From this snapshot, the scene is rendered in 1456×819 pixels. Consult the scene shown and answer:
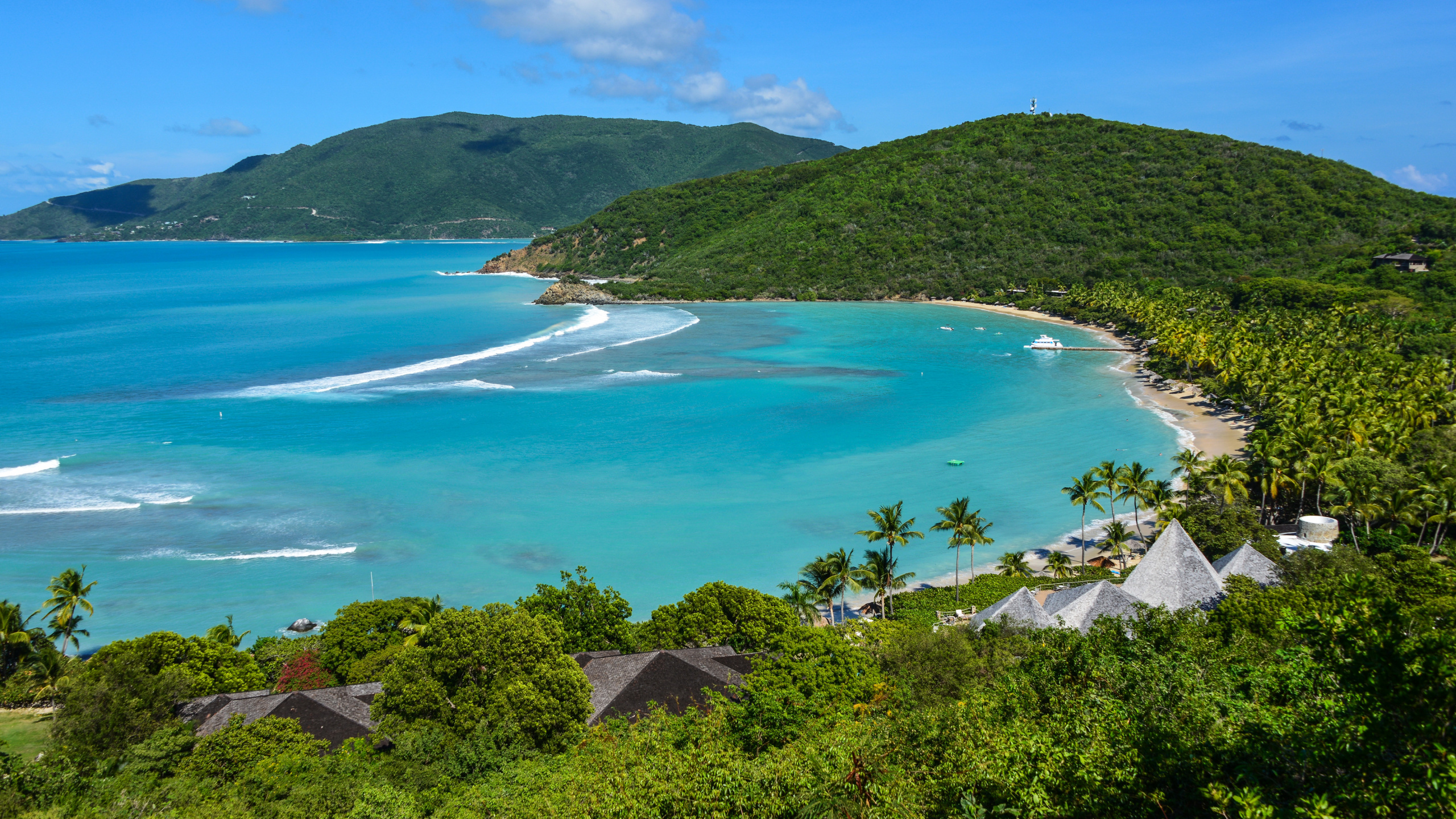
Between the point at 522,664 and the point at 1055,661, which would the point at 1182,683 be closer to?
the point at 1055,661

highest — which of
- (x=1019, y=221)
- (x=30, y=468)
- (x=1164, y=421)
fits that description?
(x=1019, y=221)

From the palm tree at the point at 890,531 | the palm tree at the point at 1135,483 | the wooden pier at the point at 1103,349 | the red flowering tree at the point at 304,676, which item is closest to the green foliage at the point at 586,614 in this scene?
the red flowering tree at the point at 304,676

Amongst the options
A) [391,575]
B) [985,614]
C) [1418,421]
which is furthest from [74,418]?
[1418,421]

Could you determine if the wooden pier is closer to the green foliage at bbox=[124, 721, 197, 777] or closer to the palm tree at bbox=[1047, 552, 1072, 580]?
the palm tree at bbox=[1047, 552, 1072, 580]

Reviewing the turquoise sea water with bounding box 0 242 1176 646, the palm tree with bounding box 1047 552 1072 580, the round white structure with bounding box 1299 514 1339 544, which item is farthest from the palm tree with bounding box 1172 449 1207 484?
the palm tree with bounding box 1047 552 1072 580

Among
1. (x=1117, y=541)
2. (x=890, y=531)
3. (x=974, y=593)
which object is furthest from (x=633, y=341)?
(x=974, y=593)

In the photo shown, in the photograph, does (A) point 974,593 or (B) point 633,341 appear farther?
(B) point 633,341

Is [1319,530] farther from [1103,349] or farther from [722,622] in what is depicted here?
[1103,349]
